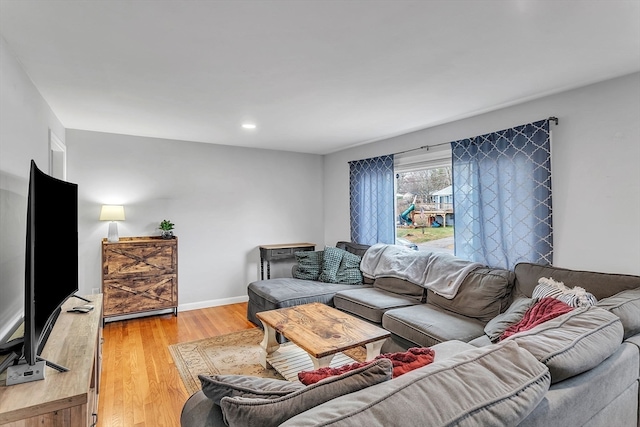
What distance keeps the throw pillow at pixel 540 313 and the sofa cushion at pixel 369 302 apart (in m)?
1.24

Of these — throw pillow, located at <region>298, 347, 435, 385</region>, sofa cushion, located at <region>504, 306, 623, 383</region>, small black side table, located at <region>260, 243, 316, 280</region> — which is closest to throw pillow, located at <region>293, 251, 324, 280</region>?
small black side table, located at <region>260, 243, 316, 280</region>

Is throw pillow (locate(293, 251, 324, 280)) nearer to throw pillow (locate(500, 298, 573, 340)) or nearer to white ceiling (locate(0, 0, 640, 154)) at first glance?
white ceiling (locate(0, 0, 640, 154))

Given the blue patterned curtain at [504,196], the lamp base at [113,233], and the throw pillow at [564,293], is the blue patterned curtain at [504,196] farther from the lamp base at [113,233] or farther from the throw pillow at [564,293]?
the lamp base at [113,233]

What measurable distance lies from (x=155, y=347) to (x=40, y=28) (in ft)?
9.26

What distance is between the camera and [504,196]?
311 cm

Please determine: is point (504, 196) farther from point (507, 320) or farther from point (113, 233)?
point (113, 233)

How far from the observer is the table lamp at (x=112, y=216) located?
3.96m

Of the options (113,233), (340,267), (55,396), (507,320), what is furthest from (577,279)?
(113,233)

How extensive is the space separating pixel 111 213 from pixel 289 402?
3868 millimetres

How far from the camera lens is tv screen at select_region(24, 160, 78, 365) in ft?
4.26

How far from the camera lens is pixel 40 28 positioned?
175 cm

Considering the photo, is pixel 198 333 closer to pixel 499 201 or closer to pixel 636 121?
pixel 499 201

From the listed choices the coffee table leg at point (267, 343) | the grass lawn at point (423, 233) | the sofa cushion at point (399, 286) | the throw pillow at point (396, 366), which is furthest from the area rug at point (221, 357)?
the throw pillow at point (396, 366)

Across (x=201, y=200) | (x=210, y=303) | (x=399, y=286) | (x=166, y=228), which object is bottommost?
(x=210, y=303)
